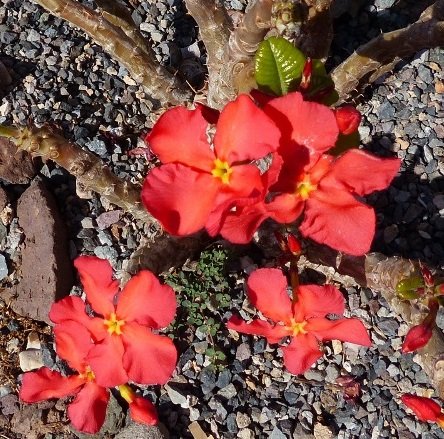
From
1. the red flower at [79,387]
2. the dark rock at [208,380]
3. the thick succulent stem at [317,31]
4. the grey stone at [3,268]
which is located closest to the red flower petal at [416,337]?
the red flower at [79,387]

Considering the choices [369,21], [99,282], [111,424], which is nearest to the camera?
[99,282]

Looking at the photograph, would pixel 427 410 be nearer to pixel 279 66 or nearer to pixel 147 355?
pixel 147 355

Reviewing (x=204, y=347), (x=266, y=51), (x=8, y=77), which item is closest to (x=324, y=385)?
(x=204, y=347)

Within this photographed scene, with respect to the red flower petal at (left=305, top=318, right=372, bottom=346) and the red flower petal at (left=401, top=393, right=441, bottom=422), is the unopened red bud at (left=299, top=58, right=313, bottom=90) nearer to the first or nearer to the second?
the red flower petal at (left=305, top=318, right=372, bottom=346)

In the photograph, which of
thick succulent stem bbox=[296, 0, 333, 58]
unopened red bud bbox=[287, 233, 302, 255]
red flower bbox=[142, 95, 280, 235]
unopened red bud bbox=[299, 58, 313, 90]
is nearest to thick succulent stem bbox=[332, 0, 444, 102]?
thick succulent stem bbox=[296, 0, 333, 58]

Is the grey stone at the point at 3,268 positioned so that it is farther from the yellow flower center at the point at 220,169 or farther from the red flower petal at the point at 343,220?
the red flower petal at the point at 343,220

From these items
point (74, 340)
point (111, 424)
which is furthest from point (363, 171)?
point (111, 424)

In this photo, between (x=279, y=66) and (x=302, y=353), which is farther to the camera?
(x=302, y=353)
